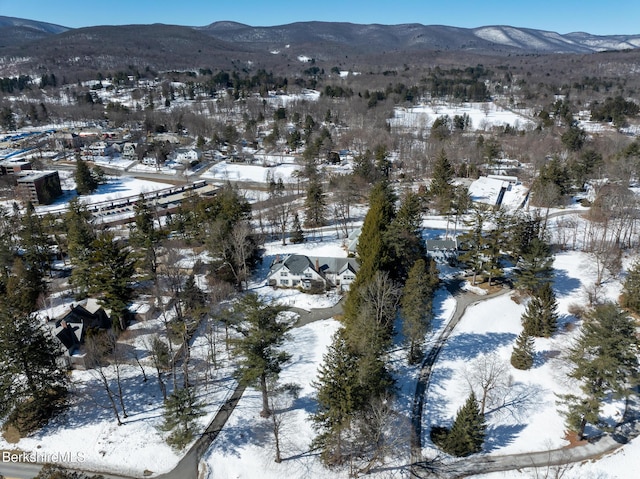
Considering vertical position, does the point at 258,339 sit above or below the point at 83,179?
below

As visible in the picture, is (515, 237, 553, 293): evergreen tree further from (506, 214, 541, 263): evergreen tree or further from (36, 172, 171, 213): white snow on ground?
(36, 172, 171, 213): white snow on ground

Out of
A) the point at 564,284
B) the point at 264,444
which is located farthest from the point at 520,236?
the point at 264,444

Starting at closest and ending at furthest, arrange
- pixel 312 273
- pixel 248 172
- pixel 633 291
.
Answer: pixel 633 291 → pixel 312 273 → pixel 248 172

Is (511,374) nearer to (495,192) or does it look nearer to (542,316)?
(542,316)

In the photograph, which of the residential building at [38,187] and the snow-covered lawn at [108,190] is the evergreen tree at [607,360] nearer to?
the snow-covered lawn at [108,190]

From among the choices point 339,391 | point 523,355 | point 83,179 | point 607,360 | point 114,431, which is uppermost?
point 83,179

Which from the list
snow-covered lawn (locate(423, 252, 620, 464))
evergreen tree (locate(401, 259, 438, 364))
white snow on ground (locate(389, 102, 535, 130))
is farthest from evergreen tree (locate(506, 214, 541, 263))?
white snow on ground (locate(389, 102, 535, 130))

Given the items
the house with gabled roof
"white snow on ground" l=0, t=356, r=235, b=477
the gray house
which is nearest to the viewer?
"white snow on ground" l=0, t=356, r=235, b=477
